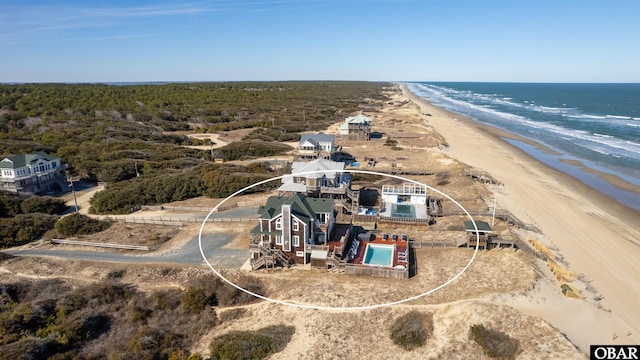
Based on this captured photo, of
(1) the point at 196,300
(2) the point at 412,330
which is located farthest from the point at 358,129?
(2) the point at 412,330

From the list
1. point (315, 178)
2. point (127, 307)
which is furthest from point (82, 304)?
point (315, 178)

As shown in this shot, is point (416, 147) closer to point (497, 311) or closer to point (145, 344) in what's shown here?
point (497, 311)

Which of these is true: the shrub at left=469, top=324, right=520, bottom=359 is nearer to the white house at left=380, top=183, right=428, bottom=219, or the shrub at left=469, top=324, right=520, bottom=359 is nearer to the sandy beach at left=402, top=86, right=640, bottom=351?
the sandy beach at left=402, top=86, right=640, bottom=351

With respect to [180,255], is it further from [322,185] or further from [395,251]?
[395,251]

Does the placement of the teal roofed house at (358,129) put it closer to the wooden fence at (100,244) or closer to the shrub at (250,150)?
the shrub at (250,150)

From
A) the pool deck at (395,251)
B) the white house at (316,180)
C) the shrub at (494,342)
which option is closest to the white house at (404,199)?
the white house at (316,180)
